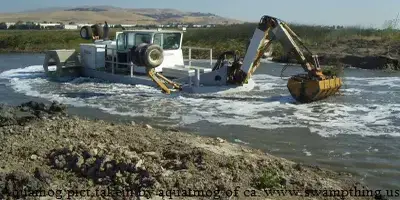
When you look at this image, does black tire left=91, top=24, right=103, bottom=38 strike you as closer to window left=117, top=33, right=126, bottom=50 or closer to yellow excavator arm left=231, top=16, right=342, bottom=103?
window left=117, top=33, right=126, bottom=50

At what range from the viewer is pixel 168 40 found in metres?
20.8

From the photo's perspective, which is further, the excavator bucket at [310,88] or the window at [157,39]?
the window at [157,39]

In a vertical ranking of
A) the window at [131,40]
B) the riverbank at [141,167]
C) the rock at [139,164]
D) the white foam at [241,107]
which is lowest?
the white foam at [241,107]

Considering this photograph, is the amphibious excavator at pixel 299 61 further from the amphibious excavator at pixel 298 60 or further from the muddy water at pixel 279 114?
the muddy water at pixel 279 114

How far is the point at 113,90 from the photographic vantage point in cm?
1912

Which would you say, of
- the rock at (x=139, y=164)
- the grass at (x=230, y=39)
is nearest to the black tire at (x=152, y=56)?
the rock at (x=139, y=164)

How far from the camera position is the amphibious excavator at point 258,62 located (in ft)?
52.0

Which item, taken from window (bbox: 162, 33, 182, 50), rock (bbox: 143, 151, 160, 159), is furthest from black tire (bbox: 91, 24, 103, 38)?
rock (bbox: 143, 151, 160, 159)

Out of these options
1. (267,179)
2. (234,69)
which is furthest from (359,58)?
(267,179)

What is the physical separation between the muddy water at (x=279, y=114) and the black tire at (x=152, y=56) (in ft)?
3.54

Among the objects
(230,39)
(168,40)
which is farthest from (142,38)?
(230,39)

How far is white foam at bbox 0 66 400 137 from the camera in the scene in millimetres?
12883

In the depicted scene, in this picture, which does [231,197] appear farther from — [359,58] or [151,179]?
[359,58]

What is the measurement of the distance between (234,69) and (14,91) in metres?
8.13
